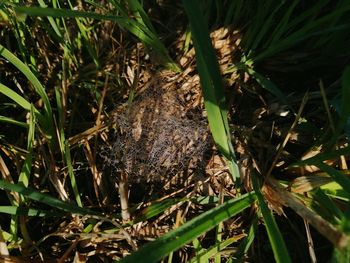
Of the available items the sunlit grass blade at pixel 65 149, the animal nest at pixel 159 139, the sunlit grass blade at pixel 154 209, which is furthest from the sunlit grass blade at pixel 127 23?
the sunlit grass blade at pixel 154 209

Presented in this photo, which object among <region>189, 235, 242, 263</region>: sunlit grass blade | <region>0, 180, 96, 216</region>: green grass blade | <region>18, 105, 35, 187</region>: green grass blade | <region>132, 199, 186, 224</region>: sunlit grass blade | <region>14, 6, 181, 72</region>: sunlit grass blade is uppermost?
<region>14, 6, 181, 72</region>: sunlit grass blade

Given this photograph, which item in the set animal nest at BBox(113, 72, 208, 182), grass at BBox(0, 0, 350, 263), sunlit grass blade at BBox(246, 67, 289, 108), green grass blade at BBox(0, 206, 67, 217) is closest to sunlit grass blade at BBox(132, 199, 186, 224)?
grass at BBox(0, 0, 350, 263)

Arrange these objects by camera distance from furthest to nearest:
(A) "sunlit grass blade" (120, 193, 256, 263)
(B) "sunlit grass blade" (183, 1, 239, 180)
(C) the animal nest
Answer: (C) the animal nest → (B) "sunlit grass blade" (183, 1, 239, 180) → (A) "sunlit grass blade" (120, 193, 256, 263)

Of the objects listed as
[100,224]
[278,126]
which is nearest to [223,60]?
[278,126]

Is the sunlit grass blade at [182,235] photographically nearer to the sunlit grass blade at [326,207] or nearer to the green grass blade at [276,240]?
the green grass blade at [276,240]

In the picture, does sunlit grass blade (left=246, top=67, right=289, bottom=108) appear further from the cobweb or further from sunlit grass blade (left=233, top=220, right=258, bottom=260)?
sunlit grass blade (left=233, top=220, right=258, bottom=260)

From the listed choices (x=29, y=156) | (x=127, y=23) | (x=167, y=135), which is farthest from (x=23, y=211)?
(x=127, y=23)

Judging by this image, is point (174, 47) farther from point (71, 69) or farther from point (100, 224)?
point (100, 224)

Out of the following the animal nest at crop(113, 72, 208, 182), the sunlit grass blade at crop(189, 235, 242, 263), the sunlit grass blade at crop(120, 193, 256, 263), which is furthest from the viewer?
the animal nest at crop(113, 72, 208, 182)

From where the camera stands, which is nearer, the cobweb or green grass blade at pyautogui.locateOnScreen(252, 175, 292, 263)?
green grass blade at pyautogui.locateOnScreen(252, 175, 292, 263)
